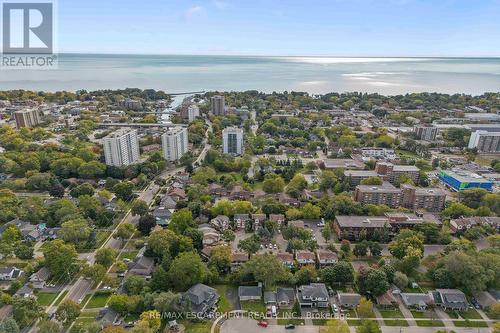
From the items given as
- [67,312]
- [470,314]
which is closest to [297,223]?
[470,314]

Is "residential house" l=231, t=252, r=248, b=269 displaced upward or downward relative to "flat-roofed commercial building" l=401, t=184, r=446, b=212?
downward

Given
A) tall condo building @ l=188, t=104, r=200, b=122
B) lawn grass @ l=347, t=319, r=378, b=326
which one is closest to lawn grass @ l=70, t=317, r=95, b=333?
lawn grass @ l=347, t=319, r=378, b=326

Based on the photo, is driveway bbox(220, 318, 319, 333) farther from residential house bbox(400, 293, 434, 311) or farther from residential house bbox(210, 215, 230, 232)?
residential house bbox(210, 215, 230, 232)

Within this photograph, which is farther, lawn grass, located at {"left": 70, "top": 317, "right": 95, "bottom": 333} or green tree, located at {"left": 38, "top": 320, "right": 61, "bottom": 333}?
lawn grass, located at {"left": 70, "top": 317, "right": 95, "bottom": 333}

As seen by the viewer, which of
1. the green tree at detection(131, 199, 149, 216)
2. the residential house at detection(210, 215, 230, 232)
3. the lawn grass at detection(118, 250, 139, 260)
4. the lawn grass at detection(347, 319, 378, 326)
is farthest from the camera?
the green tree at detection(131, 199, 149, 216)

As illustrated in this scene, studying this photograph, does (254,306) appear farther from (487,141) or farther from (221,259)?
(487,141)
